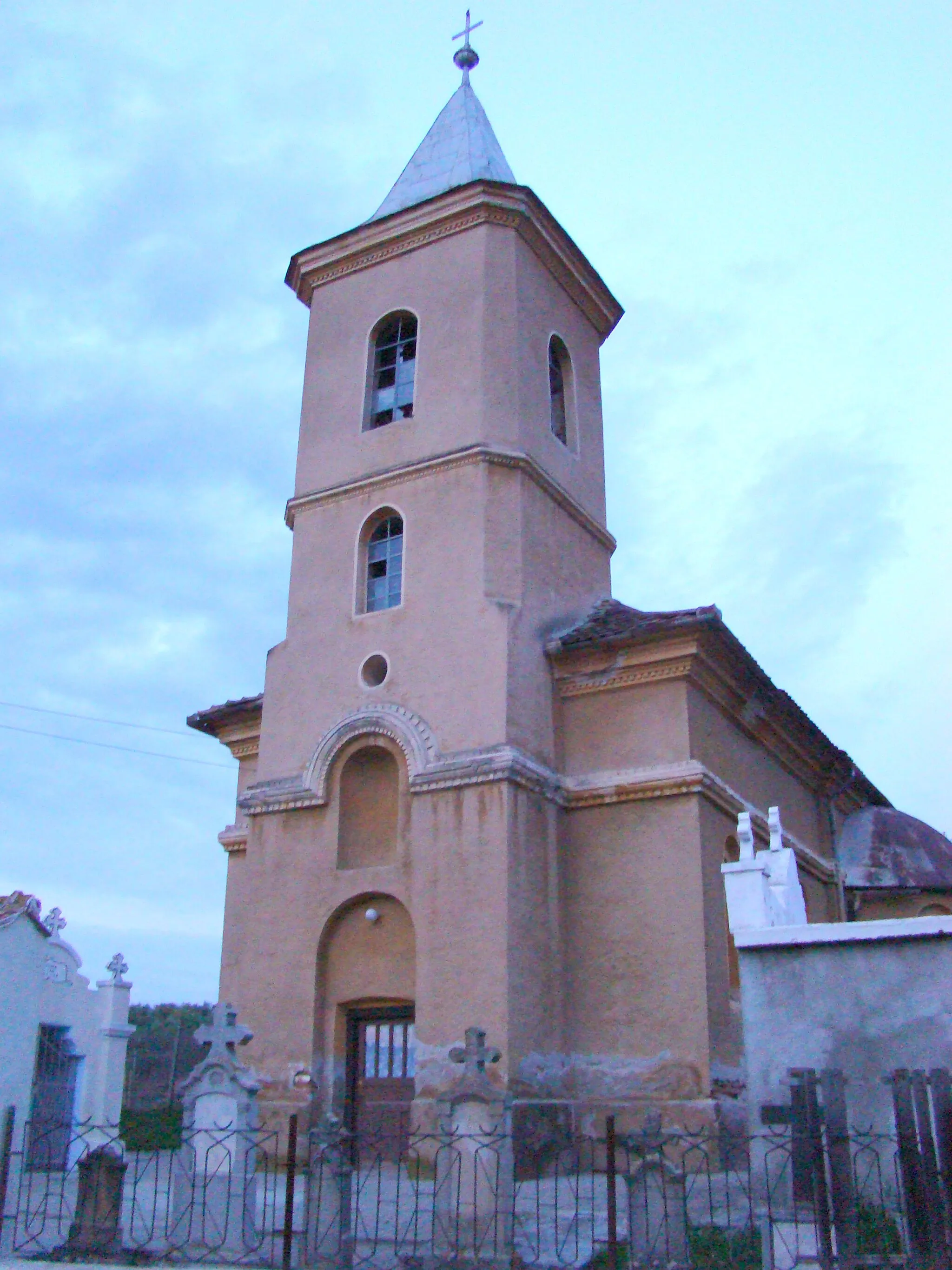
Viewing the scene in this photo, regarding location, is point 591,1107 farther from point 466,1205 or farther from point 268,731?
point 268,731

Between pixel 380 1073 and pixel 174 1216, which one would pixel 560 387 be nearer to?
pixel 380 1073

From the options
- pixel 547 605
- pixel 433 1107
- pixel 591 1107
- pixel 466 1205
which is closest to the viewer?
pixel 466 1205

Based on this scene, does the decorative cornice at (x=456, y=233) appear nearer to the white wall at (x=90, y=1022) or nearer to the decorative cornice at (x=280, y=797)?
the decorative cornice at (x=280, y=797)

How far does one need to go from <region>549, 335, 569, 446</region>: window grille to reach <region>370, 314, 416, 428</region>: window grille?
2313mm

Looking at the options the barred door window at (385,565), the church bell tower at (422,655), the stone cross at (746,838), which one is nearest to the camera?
the stone cross at (746,838)

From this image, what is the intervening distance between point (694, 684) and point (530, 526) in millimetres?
3330

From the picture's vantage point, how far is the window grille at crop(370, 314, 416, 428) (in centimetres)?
1892

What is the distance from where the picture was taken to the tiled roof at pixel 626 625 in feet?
52.0

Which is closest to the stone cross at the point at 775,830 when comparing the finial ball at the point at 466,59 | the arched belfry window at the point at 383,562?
the arched belfry window at the point at 383,562

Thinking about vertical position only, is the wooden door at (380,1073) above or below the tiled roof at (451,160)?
below

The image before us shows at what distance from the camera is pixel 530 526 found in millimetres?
17469

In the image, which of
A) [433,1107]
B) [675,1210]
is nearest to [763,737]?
[433,1107]

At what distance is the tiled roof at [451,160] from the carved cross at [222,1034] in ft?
42.8

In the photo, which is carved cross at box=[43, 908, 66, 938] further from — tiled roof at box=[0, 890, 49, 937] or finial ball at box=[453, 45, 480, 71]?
finial ball at box=[453, 45, 480, 71]
